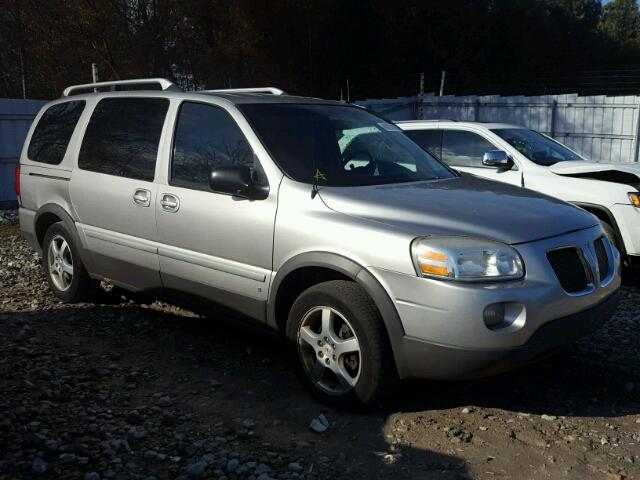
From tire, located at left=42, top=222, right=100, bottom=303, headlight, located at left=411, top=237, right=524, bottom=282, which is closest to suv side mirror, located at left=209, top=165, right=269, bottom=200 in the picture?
headlight, located at left=411, top=237, right=524, bottom=282

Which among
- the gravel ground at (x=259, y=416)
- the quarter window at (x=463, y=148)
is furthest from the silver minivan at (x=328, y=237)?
the quarter window at (x=463, y=148)

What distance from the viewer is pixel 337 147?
4.63m

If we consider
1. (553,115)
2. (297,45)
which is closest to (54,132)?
(553,115)

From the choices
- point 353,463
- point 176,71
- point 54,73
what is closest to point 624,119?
point 353,463

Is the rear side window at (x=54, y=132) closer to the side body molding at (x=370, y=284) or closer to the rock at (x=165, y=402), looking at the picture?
the rock at (x=165, y=402)

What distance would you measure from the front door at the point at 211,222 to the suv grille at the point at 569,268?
Result: 1.61 m

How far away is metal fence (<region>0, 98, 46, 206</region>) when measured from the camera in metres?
12.0

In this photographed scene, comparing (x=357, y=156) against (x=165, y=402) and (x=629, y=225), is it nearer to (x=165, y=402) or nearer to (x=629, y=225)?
(x=165, y=402)

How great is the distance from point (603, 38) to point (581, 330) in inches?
2045

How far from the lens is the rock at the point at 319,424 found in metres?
3.64

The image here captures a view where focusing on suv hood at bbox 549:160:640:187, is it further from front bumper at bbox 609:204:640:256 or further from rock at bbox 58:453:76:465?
rock at bbox 58:453:76:465

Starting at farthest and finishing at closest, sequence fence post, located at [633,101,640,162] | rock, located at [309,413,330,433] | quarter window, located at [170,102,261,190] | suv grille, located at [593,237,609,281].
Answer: fence post, located at [633,101,640,162]
quarter window, located at [170,102,261,190]
suv grille, located at [593,237,609,281]
rock, located at [309,413,330,433]

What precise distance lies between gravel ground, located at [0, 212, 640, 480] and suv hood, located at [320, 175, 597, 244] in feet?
3.43

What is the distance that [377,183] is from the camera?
4.29m
